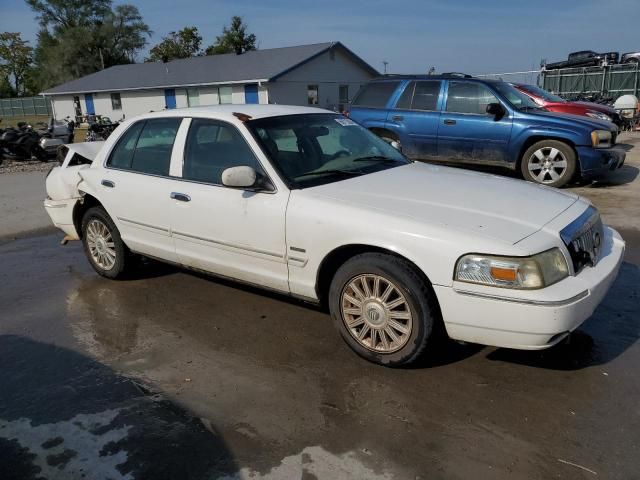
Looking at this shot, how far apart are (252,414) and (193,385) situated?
0.55m

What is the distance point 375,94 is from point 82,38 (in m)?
59.2

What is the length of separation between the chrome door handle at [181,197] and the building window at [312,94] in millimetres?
31251

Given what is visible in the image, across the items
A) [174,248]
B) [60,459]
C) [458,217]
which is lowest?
[60,459]

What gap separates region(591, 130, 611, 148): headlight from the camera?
337 inches

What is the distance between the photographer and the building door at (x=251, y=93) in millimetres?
32938

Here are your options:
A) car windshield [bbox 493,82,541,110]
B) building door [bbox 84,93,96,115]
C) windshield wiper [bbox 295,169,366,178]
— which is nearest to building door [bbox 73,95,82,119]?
building door [bbox 84,93,96,115]

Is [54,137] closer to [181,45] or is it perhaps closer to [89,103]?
[89,103]

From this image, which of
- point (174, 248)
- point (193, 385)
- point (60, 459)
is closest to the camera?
point (60, 459)

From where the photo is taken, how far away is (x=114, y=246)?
5.33 m

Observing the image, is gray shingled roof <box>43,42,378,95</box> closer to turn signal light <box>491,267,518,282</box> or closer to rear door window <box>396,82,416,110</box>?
rear door window <box>396,82,416,110</box>

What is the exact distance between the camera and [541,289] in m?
3.04

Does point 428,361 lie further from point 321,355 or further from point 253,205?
point 253,205

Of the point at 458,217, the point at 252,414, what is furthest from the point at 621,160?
the point at 252,414

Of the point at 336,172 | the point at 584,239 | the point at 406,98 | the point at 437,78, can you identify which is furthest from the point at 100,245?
the point at 437,78
